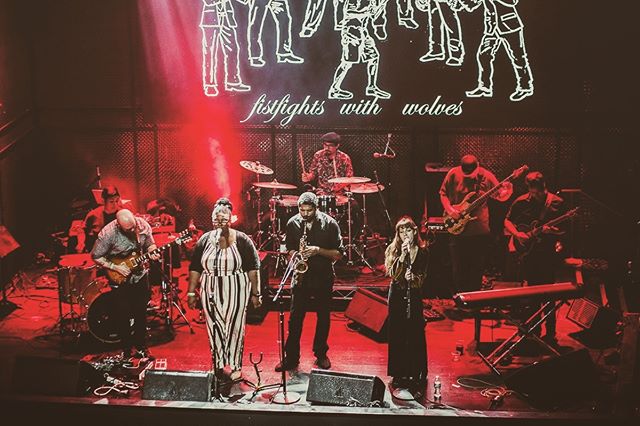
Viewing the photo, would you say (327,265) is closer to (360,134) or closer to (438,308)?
(438,308)

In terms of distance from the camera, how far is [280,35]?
518 inches

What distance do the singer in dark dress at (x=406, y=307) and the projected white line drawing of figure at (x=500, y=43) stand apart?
5042 mm

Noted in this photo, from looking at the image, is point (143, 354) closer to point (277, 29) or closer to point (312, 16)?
point (277, 29)

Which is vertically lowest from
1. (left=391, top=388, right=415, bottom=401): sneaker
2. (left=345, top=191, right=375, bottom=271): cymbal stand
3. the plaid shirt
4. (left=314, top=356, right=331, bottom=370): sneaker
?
(left=391, top=388, right=415, bottom=401): sneaker

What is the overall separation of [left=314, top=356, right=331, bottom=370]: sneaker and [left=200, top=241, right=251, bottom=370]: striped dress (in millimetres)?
1162

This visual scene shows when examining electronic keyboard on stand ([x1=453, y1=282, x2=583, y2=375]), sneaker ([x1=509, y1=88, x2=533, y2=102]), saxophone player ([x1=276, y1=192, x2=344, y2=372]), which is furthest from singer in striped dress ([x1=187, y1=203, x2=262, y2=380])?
sneaker ([x1=509, y1=88, x2=533, y2=102])

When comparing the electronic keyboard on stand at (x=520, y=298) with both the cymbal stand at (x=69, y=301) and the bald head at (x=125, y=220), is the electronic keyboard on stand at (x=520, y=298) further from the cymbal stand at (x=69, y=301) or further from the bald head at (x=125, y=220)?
the cymbal stand at (x=69, y=301)

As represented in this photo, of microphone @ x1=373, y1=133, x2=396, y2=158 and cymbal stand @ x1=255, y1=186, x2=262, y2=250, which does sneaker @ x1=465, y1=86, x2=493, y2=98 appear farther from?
cymbal stand @ x1=255, y1=186, x2=262, y2=250

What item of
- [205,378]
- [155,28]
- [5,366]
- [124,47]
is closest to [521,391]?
[205,378]

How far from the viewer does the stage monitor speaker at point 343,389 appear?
766 centimetres

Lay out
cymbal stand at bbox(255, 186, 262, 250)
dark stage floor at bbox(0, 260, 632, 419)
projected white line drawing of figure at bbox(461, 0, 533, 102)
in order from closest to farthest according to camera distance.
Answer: dark stage floor at bbox(0, 260, 632, 419)
projected white line drawing of figure at bbox(461, 0, 533, 102)
cymbal stand at bbox(255, 186, 262, 250)

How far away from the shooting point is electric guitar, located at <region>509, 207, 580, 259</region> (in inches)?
403

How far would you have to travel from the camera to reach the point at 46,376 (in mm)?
7828

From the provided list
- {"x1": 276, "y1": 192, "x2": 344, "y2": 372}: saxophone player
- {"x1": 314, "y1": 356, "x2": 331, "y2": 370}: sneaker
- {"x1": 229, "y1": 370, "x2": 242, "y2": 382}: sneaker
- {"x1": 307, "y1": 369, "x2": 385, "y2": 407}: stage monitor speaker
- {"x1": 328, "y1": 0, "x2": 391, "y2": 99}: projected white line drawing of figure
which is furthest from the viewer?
{"x1": 328, "y1": 0, "x2": 391, "y2": 99}: projected white line drawing of figure
